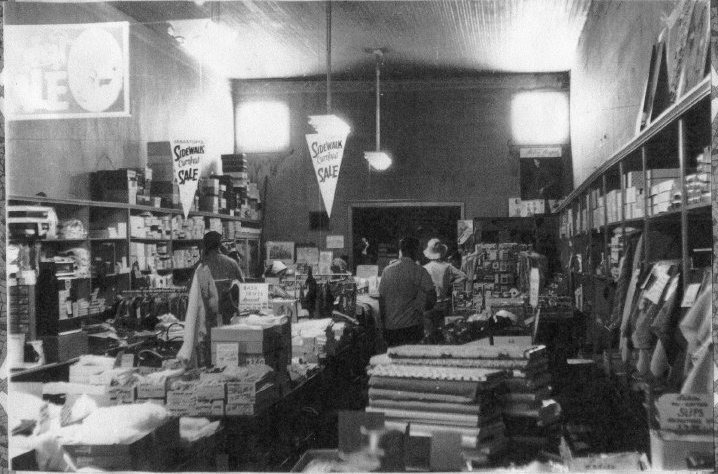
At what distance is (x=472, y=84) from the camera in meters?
14.3

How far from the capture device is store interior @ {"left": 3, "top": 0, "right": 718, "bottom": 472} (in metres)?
2.97

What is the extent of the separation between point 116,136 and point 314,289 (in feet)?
11.3

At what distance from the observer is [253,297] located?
6.00 m

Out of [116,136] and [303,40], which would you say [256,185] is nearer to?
[303,40]

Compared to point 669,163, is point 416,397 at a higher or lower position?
lower

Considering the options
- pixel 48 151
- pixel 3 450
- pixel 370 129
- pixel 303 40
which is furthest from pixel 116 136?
pixel 3 450

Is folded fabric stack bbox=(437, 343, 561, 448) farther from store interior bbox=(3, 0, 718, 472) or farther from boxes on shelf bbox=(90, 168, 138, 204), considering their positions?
boxes on shelf bbox=(90, 168, 138, 204)

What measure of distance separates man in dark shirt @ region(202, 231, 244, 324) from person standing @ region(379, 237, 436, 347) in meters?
1.50

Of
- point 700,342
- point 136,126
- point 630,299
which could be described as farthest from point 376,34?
point 700,342

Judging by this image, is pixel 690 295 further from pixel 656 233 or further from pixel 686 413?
pixel 656 233

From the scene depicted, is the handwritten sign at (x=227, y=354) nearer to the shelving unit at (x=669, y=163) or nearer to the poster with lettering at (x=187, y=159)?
the shelving unit at (x=669, y=163)

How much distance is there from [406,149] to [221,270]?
850 centimetres

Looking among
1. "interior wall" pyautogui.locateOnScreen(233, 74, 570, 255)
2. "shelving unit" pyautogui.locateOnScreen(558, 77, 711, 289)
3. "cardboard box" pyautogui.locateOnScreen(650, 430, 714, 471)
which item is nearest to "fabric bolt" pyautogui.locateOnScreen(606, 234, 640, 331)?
"shelving unit" pyautogui.locateOnScreen(558, 77, 711, 289)

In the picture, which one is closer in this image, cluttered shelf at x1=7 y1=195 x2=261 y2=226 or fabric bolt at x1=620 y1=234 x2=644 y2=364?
fabric bolt at x1=620 y1=234 x2=644 y2=364
